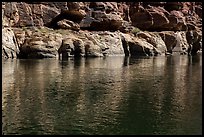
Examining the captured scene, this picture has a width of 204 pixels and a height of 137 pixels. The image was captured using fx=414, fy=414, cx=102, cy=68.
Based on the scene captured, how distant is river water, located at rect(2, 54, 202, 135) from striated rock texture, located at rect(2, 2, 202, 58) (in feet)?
117

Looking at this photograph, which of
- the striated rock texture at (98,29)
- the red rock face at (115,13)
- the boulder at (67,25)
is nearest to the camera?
the striated rock texture at (98,29)

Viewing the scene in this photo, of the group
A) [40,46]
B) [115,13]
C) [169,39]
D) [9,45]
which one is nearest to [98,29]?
[115,13]

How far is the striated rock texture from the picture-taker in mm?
93062

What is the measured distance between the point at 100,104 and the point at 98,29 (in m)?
81.8

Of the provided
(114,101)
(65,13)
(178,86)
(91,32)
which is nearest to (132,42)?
(91,32)

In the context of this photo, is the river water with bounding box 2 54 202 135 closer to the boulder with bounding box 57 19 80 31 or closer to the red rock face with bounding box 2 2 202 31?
the red rock face with bounding box 2 2 202 31

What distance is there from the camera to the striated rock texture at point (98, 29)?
93062 millimetres

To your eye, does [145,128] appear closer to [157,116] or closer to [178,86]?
[157,116]

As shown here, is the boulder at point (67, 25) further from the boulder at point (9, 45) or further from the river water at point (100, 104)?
the river water at point (100, 104)

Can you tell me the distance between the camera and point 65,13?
113 meters

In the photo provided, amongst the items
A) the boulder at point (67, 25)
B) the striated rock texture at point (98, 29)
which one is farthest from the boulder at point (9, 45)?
the boulder at point (67, 25)

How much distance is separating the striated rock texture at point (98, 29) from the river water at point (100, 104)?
35.7 meters

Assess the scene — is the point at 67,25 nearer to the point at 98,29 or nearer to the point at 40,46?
the point at 98,29

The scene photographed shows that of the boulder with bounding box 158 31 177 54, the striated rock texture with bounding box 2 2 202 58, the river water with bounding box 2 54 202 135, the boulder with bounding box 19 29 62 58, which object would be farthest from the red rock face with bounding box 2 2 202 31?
the river water with bounding box 2 54 202 135
